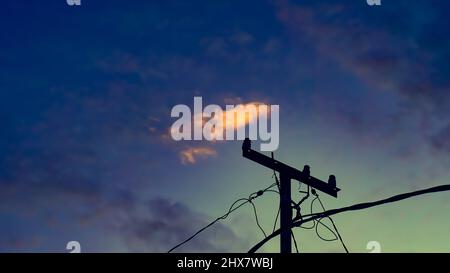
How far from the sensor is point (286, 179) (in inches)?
389

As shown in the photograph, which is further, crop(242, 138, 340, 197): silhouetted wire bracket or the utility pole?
crop(242, 138, 340, 197): silhouetted wire bracket

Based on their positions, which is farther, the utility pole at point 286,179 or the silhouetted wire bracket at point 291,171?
the silhouetted wire bracket at point 291,171

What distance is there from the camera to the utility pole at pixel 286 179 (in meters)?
9.60

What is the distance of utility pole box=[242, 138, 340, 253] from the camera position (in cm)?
960

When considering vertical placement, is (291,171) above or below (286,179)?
above
